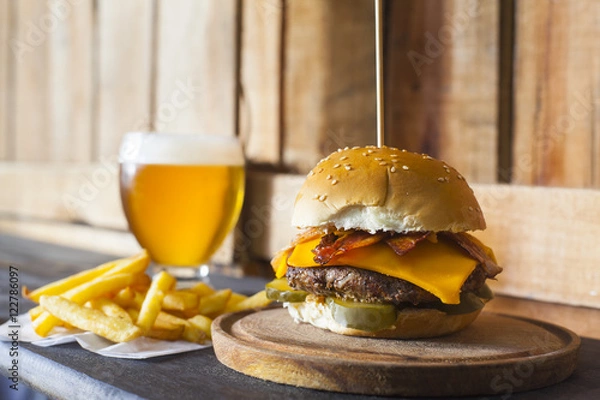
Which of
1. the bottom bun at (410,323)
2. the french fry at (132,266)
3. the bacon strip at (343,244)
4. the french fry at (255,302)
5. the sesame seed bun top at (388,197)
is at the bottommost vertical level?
the french fry at (255,302)

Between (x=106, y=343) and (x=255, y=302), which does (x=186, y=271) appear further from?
(x=106, y=343)

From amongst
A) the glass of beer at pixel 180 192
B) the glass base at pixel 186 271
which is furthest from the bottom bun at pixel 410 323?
the glass base at pixel 186 271

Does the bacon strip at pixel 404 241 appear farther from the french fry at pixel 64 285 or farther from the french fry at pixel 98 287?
the french fry at pixel 64 285

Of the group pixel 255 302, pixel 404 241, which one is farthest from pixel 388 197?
pixel 255 302

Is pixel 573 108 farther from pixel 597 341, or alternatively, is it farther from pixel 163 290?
pixel 163 290
